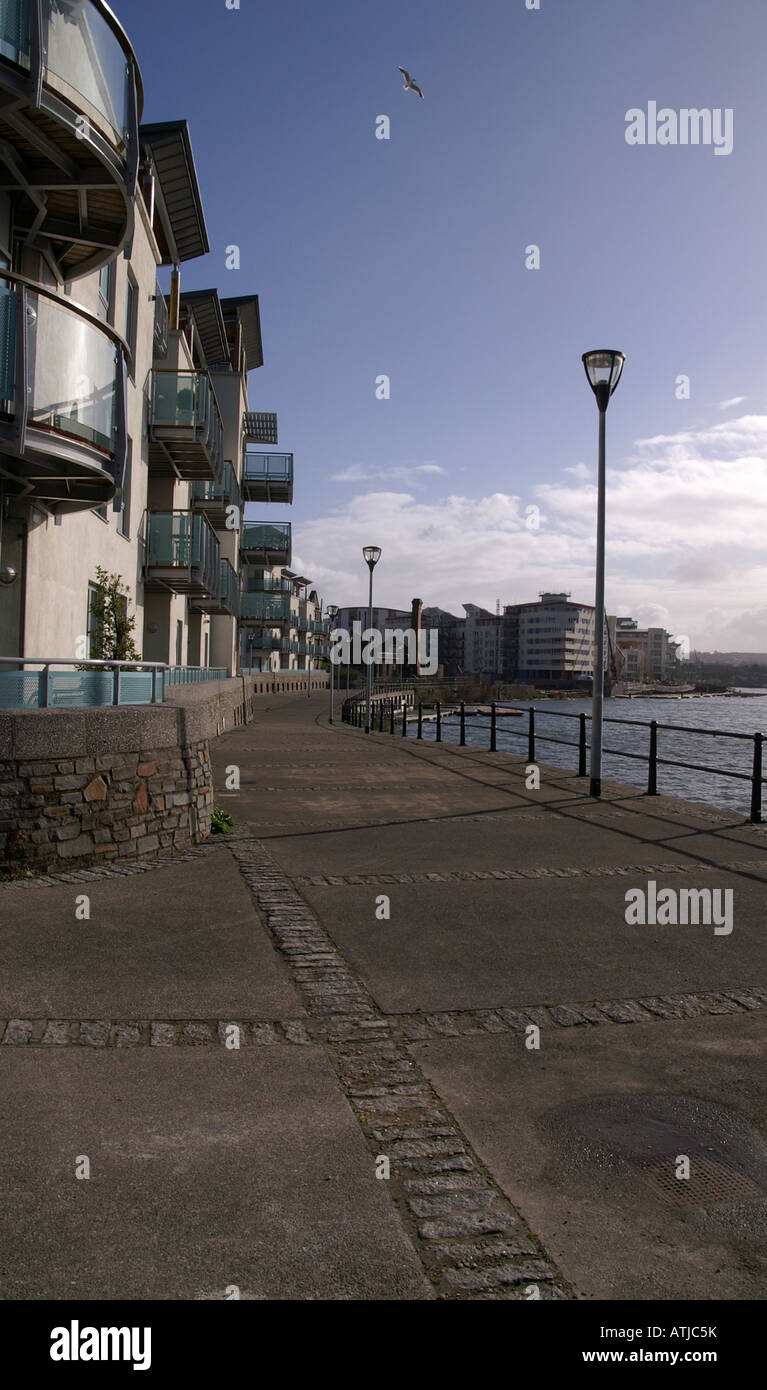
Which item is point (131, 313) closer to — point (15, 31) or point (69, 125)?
point (69, 125)

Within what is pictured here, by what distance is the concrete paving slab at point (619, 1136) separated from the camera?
2975mm

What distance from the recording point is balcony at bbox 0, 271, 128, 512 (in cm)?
876

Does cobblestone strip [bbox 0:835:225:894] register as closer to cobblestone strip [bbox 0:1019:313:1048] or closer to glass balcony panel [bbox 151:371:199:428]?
cobblestone strip [bbox 0:1019:313:1048]

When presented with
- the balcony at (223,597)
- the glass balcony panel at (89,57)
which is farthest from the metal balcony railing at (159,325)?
the glass balcony panel at (89,57)

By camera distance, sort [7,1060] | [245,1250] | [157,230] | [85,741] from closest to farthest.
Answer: [245,1250] < [7,1060] < [85,741] < [157,230]

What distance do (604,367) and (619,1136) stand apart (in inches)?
466

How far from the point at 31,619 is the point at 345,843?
5.03 m

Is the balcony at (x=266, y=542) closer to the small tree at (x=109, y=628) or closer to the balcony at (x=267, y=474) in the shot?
the balcony at (x=267, y=474)

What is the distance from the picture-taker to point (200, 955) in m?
6.07

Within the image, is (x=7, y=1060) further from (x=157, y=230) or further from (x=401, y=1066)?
(x=157, y=230)

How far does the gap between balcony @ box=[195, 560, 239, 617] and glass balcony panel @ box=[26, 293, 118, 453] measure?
14.2m

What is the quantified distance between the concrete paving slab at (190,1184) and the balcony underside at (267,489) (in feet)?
125
